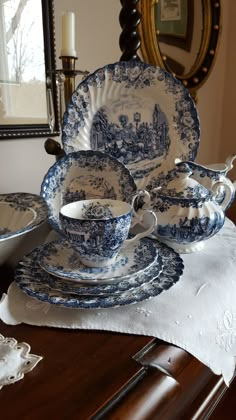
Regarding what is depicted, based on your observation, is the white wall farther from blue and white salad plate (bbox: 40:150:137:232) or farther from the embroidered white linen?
the embroidered white linen

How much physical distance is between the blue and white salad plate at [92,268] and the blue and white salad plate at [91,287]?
1 centimetres

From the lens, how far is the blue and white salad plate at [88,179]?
1.85 feet

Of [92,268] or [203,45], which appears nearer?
[92,268]

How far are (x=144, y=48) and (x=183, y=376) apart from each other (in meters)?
0.99

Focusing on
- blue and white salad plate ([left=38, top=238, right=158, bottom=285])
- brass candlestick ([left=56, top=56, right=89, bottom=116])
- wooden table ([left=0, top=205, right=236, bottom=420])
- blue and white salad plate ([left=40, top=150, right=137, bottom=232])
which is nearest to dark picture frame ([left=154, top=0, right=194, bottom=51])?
brass candlestick ([left=56, top=56, right=89, bottom=116])

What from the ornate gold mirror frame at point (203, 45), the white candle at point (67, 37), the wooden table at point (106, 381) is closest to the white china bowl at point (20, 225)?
the wooden table at point (106, 381)

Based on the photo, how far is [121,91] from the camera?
25.5 inches

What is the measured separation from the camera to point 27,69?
2.38ft

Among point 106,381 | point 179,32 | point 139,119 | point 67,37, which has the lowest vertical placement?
point 106,381

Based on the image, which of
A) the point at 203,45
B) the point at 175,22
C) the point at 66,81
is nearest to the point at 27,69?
the point at 66,81

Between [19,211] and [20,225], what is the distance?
0.03 m

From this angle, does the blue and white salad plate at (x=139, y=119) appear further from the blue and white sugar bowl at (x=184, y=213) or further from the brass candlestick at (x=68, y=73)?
the blue and white sugar bowl at (x=184, y=213)

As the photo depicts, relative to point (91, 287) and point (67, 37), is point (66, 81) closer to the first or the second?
point (67, 37)

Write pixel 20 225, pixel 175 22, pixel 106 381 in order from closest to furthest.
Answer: pixel 106 381 < pixel 20 225 < pixel 175 22
